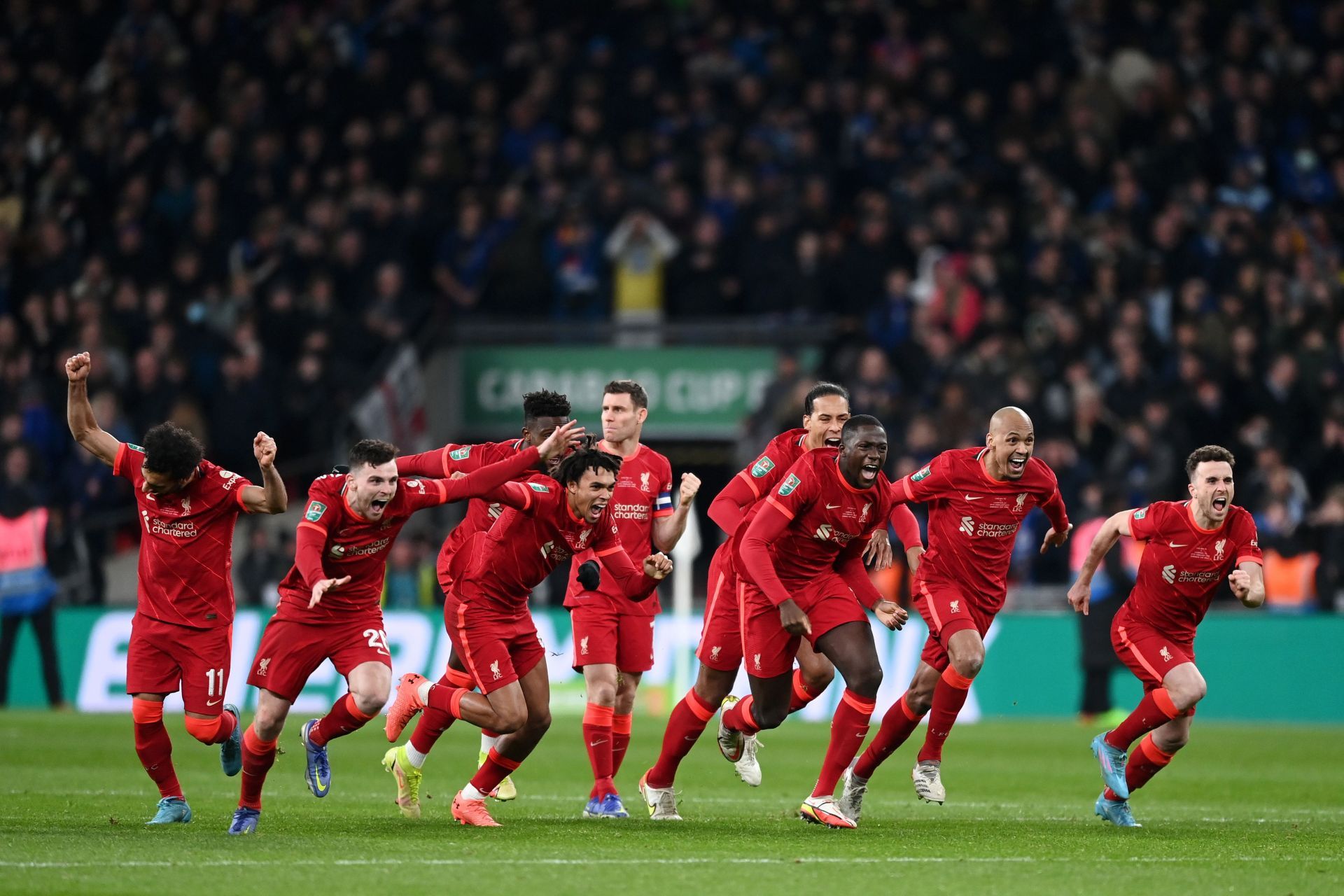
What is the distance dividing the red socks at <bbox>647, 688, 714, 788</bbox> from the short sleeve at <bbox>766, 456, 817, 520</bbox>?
1230 millimetres

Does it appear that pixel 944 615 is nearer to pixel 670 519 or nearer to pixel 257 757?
pixel 670 519

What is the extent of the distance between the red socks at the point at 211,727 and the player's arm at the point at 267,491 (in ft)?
3.59

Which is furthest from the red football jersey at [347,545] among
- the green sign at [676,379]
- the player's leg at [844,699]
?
the green sign at [676,379]

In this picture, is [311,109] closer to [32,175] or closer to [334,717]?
[32,175]

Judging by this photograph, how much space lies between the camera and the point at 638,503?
11477mm

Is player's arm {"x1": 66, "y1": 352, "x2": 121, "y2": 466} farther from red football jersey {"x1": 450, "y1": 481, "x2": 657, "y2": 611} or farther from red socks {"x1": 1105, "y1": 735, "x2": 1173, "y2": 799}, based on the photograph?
red socks {"x1": 1105, "y1": 735, "x2": 1173, "y2": 799}

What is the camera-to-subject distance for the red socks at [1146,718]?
10.4 m

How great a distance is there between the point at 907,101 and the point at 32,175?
36.2 feet

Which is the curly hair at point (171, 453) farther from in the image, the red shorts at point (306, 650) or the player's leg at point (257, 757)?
the player's leg at point (257, 757)

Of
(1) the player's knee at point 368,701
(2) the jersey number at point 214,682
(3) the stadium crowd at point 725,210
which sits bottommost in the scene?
(1) the player's knee at point 368,701

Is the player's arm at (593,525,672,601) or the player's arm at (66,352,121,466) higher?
the player's arm at (66,352,121,466)

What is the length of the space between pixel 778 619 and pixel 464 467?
1.95 metres

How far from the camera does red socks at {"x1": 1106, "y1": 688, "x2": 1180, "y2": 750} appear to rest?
34.0 feet

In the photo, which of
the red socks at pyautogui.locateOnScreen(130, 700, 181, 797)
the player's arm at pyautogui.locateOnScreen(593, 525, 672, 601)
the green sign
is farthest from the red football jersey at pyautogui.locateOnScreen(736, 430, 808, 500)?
the green sign
